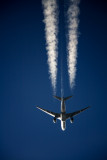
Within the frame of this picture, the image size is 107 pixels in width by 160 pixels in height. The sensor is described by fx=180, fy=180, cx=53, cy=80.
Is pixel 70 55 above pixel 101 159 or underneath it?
above

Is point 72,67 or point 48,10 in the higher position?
point 48,10

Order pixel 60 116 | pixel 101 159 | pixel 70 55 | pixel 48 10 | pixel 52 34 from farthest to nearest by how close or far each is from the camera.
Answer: pixel 101 159 < pixel 60 116 < pixel 70 55 < pixel 52 34 < pixel 48 10

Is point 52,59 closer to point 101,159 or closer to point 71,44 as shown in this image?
point 71,44

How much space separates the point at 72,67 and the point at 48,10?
38.3 feet

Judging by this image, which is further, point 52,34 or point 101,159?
point 101,159

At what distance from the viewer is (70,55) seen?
3284 cm

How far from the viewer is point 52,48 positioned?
32.1 meters

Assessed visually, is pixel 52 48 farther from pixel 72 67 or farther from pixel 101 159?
pixel 101 159

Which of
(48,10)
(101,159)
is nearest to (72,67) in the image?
(48,10)

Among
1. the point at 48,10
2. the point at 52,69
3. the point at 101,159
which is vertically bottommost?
the point at 101,159

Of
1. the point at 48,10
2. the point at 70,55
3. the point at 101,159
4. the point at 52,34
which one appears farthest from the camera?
the point at 101,159

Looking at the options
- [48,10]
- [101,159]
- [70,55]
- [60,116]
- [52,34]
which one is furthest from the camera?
[101,159]

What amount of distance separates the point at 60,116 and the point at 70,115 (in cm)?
243

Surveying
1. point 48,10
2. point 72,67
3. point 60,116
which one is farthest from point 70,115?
point 48,10
